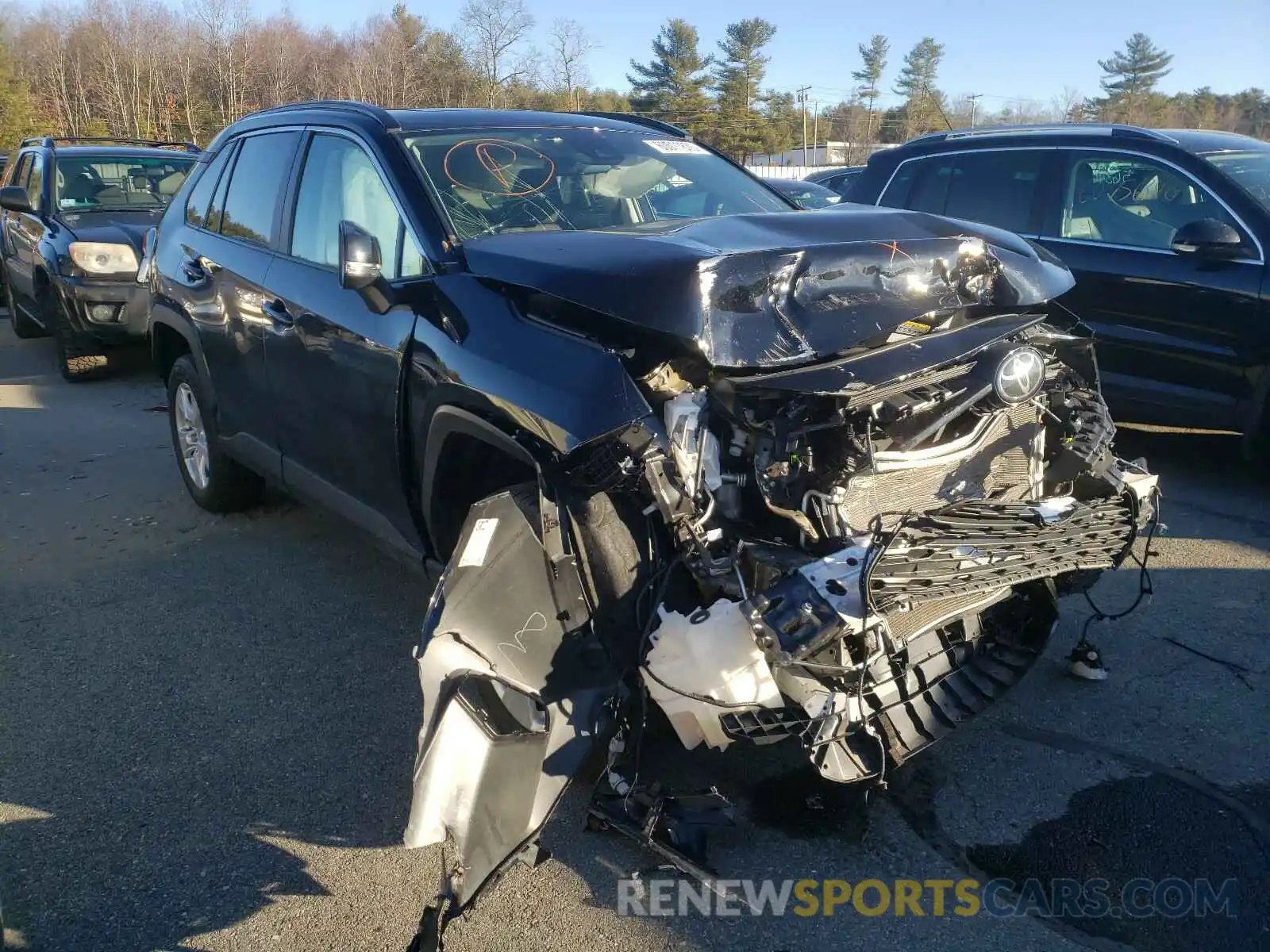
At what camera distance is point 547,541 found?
2795 millimetres

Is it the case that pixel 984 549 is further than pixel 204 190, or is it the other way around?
pixel 204 190

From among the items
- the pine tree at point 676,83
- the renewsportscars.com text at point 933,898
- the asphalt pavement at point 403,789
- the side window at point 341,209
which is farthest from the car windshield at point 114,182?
the pine tree at point 676,83

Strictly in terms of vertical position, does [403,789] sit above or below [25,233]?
below

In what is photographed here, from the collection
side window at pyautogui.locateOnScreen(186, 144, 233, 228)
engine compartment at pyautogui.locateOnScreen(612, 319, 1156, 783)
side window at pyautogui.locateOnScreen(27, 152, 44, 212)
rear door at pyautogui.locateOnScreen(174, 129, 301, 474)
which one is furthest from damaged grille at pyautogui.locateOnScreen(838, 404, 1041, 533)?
side window at pyautogui.locateOnScreen(27, 152, 44, 212)

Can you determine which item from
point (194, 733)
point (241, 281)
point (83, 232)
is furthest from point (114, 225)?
point (194, 733)

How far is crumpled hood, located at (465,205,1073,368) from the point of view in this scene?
273 centimetres

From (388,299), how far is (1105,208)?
15.3 ft

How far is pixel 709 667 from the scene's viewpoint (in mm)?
2559

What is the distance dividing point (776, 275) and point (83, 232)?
27.9ft

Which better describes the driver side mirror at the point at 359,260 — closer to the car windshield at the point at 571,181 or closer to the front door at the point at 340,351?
the front door at the point at 340,351

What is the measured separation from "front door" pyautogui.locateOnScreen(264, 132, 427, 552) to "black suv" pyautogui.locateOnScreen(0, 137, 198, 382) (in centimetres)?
485

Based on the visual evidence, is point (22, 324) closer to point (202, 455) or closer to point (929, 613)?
point (202, 455)

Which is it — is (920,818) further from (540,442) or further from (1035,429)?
(540,442)

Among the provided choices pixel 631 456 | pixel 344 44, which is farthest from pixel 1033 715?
pixel 344 44
